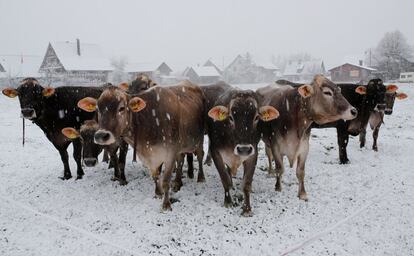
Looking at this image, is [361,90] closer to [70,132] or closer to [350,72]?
[70,132]

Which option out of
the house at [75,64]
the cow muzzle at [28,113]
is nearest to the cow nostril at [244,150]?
the cow muzzle at [28,113]

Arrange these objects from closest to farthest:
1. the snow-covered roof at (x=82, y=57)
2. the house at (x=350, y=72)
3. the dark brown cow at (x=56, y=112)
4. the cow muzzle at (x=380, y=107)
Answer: the dark brown cow at (x=56, y=112) → the cow muzzle at (x=380, y=107) → the snow-covered roof at (x=82, y=57) → the house at (x=350, y=72)

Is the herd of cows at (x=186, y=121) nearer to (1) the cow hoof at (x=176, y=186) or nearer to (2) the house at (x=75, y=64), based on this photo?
(1) the cow hoof at (x=176, y=186)

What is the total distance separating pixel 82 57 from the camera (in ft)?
150

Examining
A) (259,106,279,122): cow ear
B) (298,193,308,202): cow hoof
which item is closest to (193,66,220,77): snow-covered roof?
(298,193,308,202): cow hoof

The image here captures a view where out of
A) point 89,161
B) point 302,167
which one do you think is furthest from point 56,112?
point 302,167

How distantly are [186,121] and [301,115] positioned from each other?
7.18ft

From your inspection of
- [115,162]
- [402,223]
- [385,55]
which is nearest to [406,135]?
[402,223]

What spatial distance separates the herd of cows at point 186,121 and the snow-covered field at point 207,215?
1.33 feet

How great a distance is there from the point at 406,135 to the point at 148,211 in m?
11.5

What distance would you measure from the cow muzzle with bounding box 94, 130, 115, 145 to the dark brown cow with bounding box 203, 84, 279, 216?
1.62 metres

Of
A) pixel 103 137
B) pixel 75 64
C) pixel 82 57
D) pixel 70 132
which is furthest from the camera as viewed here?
pixel 82 57

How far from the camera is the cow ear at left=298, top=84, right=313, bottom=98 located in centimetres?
614

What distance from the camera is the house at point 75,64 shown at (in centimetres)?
4303
